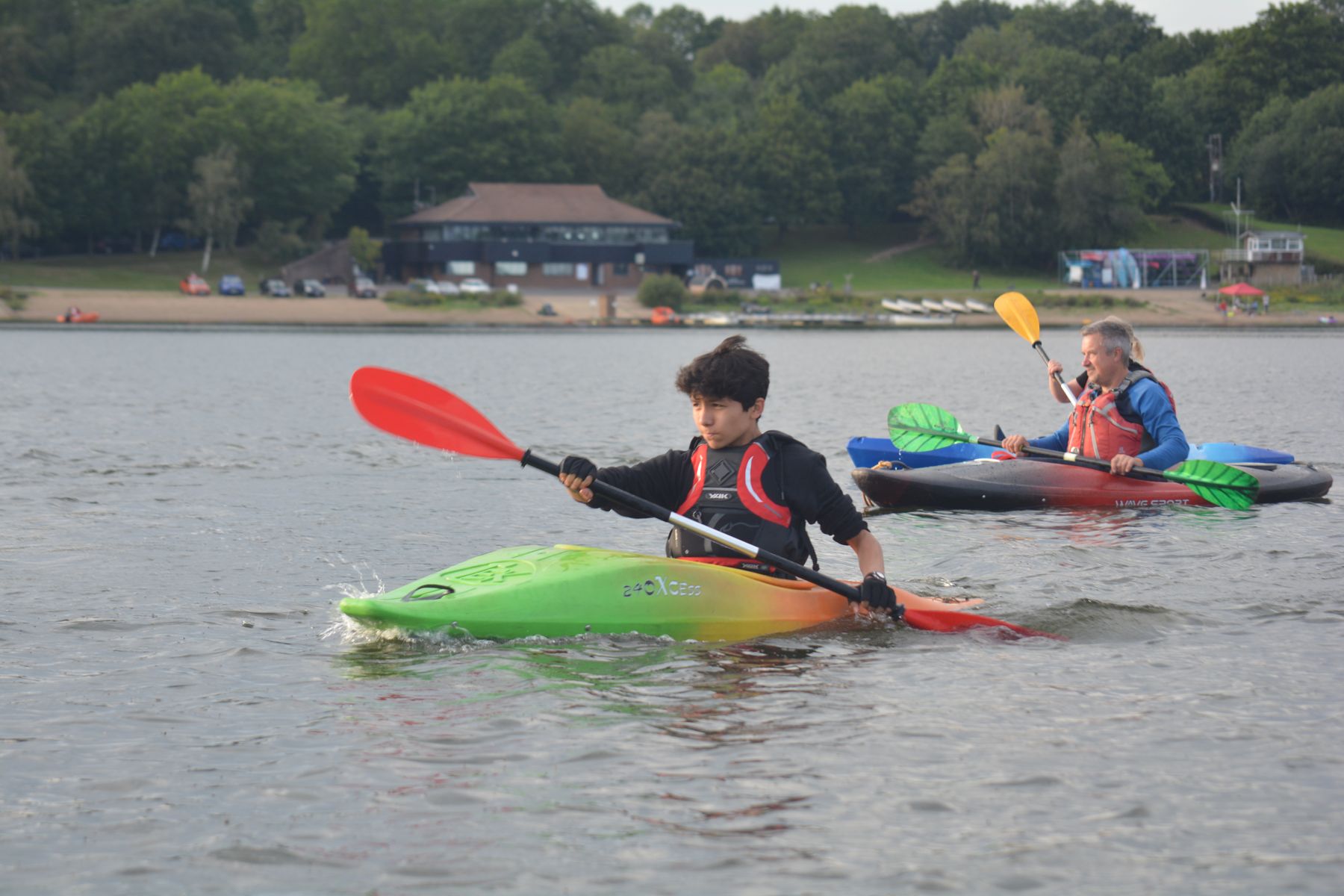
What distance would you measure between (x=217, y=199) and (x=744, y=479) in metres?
74.0

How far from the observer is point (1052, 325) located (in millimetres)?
72000

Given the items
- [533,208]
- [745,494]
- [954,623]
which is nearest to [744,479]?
[745,494]

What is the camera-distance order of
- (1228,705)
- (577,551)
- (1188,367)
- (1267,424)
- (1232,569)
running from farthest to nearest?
(1188,367) → (1267,424) → (1232,569) → (577,551) → (1228,705)

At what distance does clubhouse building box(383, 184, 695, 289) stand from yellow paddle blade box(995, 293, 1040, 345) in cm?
6894

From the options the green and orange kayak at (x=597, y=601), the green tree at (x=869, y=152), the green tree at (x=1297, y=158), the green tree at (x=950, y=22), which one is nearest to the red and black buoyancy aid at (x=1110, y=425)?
the green and orange kayak at (x=597, y=601)

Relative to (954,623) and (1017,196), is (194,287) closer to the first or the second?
(1017,196)

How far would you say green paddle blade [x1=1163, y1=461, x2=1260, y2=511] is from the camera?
507 inches

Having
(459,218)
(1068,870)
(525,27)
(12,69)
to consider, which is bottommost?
(1068,870)

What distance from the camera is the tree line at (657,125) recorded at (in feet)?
263

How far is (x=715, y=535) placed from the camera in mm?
7793

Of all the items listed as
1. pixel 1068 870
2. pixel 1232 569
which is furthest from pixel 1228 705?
pixel 1232 569

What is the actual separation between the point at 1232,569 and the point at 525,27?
369 feet

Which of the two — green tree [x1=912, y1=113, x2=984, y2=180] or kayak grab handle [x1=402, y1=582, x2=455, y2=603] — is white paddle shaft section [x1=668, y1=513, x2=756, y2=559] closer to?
kayak grab handle [x1=402, y1=582, x2=455, y2=603]

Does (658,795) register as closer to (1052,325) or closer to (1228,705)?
(1228,705)
